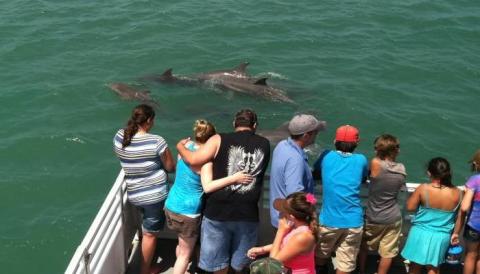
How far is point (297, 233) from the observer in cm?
584

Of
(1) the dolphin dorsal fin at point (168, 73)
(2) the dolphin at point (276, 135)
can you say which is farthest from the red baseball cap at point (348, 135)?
(1) the dolphin dorsal fin at point (168, 73)

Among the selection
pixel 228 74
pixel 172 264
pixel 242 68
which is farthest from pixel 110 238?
pixel 242 68

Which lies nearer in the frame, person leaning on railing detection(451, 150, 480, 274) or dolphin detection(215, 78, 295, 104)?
person leaning on railing detection(451, 150, 480, 274)

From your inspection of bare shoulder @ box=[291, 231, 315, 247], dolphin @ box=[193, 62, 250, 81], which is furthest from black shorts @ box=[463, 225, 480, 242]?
dolphin @ box=[193, 62, 250, 81]

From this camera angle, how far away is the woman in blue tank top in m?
6.80

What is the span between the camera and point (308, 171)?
21.8 feet

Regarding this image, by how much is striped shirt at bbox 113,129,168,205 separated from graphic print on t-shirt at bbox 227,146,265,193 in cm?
101

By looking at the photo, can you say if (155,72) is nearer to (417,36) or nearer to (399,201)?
(417,36)

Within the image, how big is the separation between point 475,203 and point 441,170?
68cm

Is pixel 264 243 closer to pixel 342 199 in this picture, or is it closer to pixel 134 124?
pixel 342 199

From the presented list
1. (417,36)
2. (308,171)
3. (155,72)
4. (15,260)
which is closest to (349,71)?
(417,36)

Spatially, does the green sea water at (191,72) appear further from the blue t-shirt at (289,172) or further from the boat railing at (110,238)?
the blue t-shirt at (289,172)

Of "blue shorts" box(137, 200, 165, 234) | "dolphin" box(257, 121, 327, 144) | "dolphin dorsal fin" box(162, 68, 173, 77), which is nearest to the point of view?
"blue shorts" box(137, 200, 165, 234)

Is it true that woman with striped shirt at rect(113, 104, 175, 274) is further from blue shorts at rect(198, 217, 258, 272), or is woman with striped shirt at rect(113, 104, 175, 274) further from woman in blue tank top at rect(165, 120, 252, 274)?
blue shorts at rect(198, 217, 258, 272)
